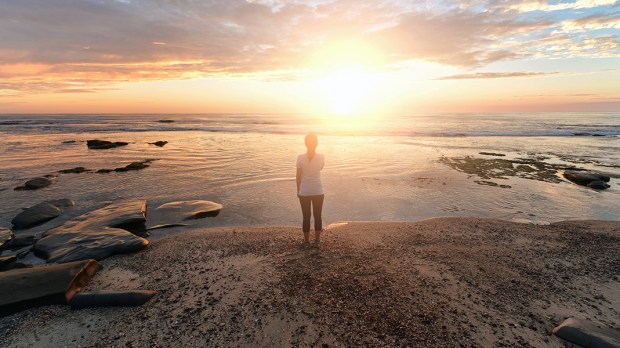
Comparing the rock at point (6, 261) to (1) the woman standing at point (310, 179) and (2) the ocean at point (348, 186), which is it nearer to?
(2) the ocean at point (348, 186)

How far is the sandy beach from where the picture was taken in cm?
445

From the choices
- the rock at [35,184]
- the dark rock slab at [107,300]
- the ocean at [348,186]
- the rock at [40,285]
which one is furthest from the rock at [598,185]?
the rock at [35,184]

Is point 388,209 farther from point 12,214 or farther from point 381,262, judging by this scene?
point 12,214

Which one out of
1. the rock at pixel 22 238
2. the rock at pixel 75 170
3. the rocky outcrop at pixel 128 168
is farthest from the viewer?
the rocky outcrop at pixel 128 168

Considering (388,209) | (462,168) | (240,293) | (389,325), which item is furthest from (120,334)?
(462,168)

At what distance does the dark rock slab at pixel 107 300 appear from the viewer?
16.8 feet

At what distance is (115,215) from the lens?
937cm

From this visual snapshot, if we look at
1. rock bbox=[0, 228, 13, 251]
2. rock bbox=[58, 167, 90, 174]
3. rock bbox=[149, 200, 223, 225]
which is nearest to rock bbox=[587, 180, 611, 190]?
rock bbox=[149, 200, 223, 225]

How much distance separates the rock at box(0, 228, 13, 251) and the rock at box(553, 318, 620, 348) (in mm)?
11795

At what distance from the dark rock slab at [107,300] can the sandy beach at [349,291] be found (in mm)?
116

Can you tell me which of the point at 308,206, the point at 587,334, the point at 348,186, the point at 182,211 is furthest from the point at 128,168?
the point at 587,334

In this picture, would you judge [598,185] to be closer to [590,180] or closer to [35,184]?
[590,180]

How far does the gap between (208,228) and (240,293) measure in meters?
4.09

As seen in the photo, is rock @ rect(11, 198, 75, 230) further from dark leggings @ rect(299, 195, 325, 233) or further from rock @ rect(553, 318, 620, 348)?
rock @ rect(553, 318, 620, 348)
